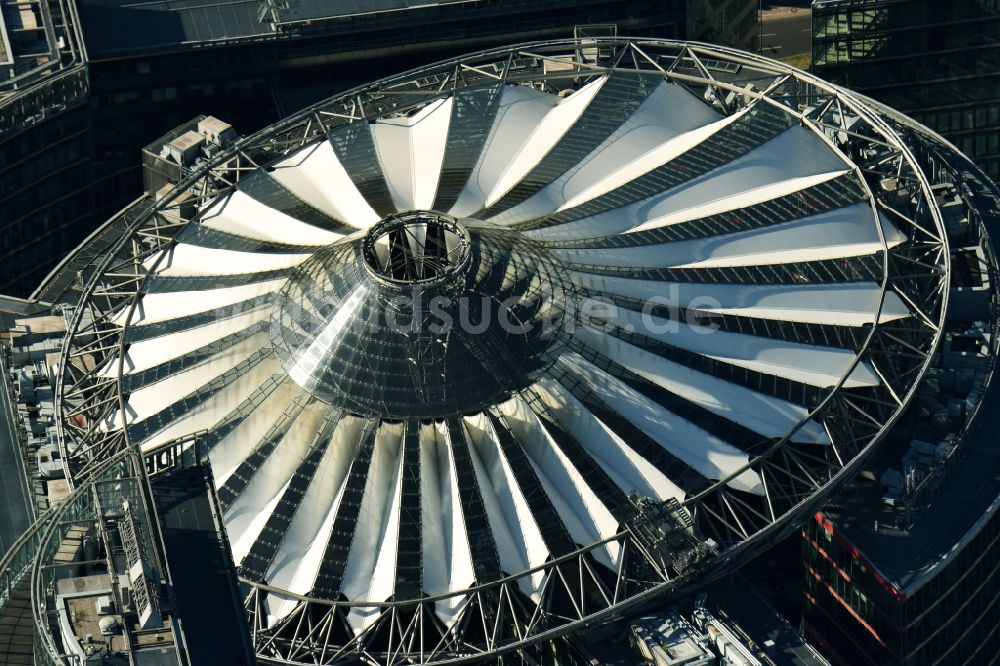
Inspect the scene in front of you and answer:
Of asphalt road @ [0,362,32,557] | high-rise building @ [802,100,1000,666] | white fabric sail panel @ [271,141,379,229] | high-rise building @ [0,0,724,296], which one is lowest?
high-rise building @ [802,100,1000,666]

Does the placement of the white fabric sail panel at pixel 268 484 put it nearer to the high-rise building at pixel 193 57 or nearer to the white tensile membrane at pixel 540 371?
the white tensile membrane at pixel 540 371

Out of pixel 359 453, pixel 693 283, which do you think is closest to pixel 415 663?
pixel 359 453

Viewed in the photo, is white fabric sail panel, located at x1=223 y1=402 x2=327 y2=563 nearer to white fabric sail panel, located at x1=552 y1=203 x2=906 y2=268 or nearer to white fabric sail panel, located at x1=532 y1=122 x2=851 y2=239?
white fabric sail panel, located at x1=552 y1=203 x2=906 y2=268

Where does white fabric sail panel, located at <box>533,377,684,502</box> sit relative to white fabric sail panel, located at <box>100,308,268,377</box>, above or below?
below

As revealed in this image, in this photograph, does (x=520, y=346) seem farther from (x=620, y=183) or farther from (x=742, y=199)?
(x=742, y=199)

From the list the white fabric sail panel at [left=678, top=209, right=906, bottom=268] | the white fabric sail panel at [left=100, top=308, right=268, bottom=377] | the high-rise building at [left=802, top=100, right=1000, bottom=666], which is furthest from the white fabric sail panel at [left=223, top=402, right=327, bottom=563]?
the high-rise building at [left=802, top=100, right=1000, bottom=666]

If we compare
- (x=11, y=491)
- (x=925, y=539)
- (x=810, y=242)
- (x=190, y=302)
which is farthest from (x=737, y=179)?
(x=11, y=491)
